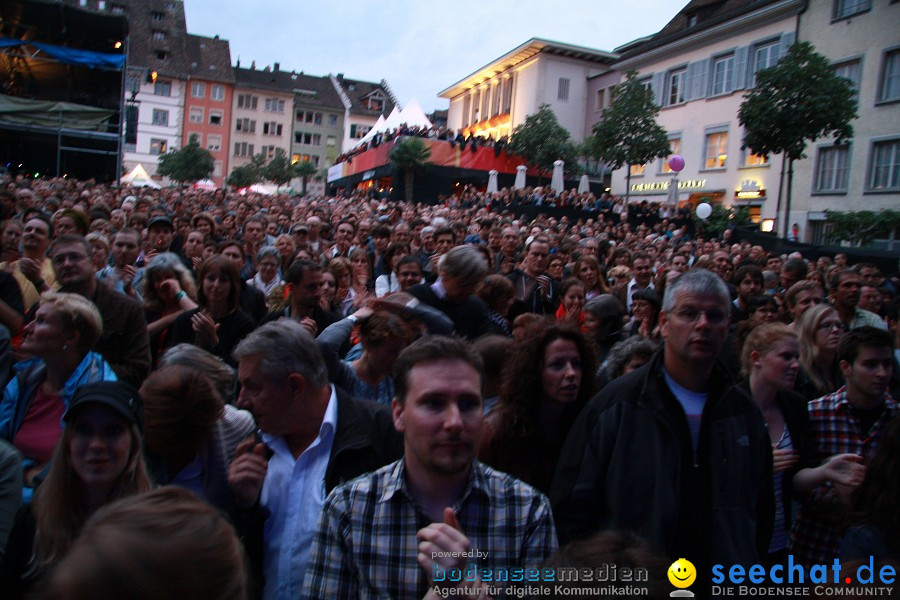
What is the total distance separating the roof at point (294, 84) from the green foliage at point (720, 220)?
63399 mm

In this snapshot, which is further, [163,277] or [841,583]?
[163,277]

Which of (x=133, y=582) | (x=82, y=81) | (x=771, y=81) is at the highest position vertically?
(x=771, y=81)

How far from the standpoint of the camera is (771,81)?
2362cm

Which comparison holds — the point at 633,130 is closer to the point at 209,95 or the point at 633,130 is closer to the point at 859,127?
the point at 859,127

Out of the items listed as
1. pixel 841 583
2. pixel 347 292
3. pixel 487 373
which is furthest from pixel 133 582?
pixel 347 292

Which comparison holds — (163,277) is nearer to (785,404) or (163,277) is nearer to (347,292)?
(347,292)

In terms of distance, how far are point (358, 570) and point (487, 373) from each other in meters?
1.86

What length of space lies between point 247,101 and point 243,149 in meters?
5.53

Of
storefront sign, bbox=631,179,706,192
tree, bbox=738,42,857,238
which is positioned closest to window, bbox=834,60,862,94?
tree, bbox=738,42,857,238

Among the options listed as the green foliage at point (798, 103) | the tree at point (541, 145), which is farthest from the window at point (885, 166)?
the tree at point (541, 145)

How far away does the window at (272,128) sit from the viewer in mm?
79438

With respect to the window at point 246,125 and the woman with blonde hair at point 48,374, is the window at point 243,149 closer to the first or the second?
the window at point 246,125

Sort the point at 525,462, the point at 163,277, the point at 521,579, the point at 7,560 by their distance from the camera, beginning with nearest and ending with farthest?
the point at 521,579
the point at 7,560
the point at 525,462
the point at 163,277

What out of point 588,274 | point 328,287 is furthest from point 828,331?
point 328,287
